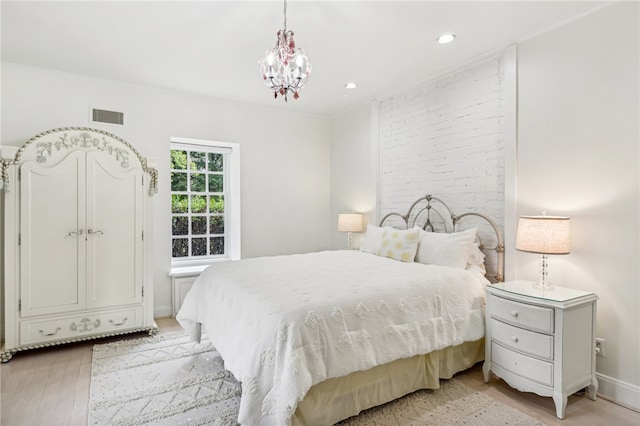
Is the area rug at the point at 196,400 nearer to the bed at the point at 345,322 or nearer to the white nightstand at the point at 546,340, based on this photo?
the bed at the point at 345,322

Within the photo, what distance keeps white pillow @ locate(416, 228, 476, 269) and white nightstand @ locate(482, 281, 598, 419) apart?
496mm

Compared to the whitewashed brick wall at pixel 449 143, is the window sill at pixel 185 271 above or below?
below

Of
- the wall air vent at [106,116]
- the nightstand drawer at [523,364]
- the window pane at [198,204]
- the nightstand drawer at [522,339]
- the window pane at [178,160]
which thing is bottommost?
the nightstand drawer at [523,364]

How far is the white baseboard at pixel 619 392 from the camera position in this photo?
225 cm

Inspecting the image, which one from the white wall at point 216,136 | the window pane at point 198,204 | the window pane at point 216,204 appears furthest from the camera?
the window pane at point 216,204

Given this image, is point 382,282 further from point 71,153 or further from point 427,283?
point 71,153

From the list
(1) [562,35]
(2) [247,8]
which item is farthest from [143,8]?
(1) [562,35]

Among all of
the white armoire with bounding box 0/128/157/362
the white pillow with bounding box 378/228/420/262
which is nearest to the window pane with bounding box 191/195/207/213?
the white armoire with bounding box 0/128/157/362

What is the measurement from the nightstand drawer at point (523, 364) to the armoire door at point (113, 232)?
3191mm

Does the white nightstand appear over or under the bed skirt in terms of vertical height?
over

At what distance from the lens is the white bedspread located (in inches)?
71.4

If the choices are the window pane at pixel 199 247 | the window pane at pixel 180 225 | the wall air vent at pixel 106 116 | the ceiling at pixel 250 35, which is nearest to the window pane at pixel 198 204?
the window pane at pixel 180 225

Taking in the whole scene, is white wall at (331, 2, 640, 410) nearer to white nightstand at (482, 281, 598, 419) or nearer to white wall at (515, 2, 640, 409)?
white wall at (515, 2, 640, 409)

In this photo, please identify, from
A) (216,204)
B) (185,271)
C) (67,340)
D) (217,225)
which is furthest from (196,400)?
(216,204)
